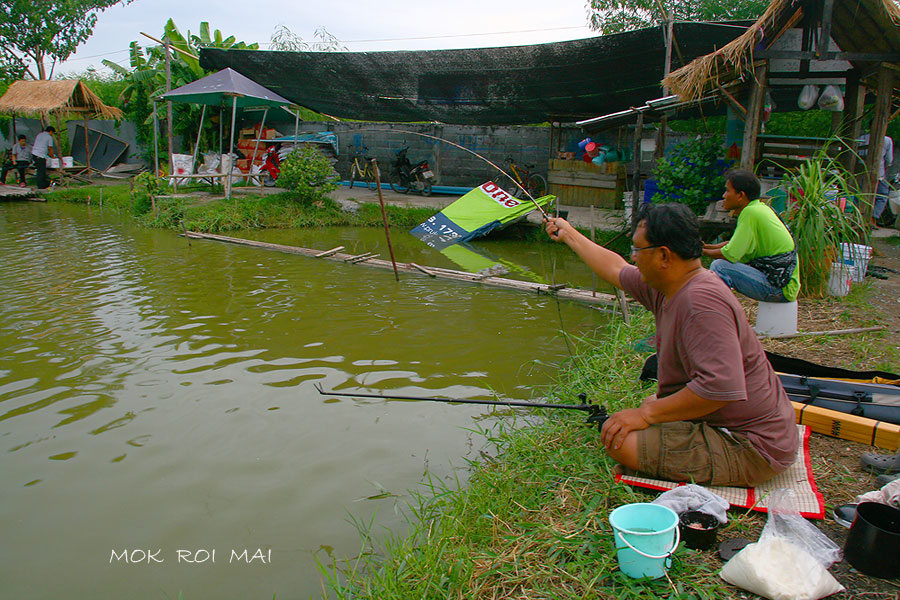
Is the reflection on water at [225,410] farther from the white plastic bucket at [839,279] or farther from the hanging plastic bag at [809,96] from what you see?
the hanging plastic bag at [809,96]

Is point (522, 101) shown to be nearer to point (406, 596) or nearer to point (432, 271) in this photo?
point (432, 271)

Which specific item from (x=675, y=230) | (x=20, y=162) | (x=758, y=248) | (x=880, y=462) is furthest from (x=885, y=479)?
(x=20, y=162)

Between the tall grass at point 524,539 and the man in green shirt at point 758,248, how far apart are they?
51.3 inches

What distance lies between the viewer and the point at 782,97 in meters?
8.66

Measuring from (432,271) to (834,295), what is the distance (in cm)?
372

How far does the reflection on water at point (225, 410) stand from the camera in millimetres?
2512

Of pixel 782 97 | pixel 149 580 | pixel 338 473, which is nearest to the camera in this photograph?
pixel 149 580

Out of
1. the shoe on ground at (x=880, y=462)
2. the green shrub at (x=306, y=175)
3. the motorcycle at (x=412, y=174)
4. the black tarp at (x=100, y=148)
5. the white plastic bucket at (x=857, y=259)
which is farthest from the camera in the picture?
the black tarp at (x=100, y=148)

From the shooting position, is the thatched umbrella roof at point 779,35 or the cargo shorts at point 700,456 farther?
the thatched umbrella roof at point 779,35

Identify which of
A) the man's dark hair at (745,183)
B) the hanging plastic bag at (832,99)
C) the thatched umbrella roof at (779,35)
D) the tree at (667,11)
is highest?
the tree at (667,11)

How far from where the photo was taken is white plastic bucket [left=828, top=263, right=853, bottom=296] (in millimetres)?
4727

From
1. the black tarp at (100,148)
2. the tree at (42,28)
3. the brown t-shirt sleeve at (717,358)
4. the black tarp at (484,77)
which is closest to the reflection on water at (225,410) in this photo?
the brown t-shirt sleeve at (717,358)

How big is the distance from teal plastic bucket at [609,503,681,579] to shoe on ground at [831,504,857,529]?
63 cm

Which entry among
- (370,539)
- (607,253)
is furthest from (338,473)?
(607,253)
